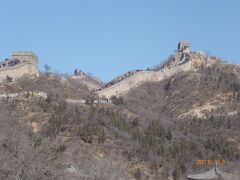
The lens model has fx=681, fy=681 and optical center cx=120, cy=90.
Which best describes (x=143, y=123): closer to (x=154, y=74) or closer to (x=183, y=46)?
(x=154, y=74)

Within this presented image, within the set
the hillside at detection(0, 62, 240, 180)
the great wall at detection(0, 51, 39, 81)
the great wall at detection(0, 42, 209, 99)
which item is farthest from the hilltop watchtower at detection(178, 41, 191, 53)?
the great wall at detection(0, 51, 39, 81)

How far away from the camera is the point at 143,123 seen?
86.3 m

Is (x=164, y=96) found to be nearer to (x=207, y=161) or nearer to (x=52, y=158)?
(x=207, y=161)

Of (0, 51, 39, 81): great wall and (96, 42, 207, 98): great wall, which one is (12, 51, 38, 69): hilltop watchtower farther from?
(96, 42, 207, 98): great wall

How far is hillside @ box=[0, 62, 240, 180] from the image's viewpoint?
68.3 metres

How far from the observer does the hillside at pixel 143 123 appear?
68312 mm

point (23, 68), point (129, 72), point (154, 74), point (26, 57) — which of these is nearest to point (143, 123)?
point (23, 68)

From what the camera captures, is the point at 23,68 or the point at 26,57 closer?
the point at 23,68

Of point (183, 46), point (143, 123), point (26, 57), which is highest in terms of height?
point (183, 46)

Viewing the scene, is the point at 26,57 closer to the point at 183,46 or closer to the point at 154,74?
the point at 154,74
